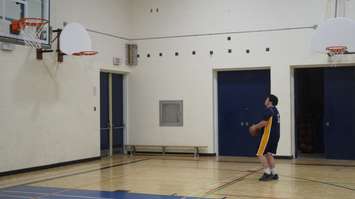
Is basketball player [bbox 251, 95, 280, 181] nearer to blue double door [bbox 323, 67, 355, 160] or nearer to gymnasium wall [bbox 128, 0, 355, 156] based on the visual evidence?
gymnasium wall [bbox 128, 0, 355, 156]

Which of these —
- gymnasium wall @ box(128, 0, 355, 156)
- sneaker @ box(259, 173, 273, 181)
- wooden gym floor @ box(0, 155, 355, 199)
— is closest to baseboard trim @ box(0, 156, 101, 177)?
wooden gym floor @ box(0, 155, 355, 199)

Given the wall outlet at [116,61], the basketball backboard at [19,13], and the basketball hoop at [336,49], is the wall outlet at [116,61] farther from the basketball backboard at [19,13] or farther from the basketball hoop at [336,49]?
the basketball hoop at [336,49]

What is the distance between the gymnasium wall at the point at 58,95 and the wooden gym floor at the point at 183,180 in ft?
1.85

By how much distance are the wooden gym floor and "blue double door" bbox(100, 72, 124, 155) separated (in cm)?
148

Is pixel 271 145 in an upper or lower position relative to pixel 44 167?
upper

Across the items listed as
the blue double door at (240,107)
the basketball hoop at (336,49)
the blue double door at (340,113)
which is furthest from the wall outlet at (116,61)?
the basketball hoop at (336,49)

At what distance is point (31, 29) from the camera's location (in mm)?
11375

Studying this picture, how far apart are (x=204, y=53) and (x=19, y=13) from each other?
6140 mm

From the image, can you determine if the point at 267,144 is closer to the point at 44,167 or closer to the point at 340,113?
the point at 340,113

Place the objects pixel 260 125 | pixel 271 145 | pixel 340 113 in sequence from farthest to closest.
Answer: pixel 340 113 → pixel 271 145 → pixel 260 125

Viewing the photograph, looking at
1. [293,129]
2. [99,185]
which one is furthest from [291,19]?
[99,185]

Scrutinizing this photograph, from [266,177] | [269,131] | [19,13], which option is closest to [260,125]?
[269,131]

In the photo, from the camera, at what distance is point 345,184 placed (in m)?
9.51

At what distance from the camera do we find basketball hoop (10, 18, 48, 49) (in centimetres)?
1057
